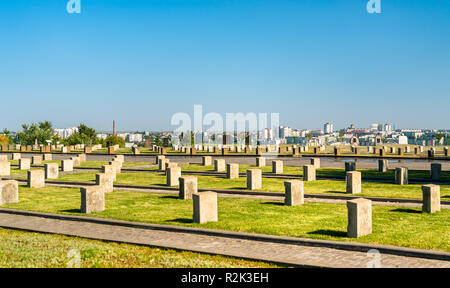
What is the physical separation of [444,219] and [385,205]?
9.38ft

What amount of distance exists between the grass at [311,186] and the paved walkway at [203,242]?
883 centimetres

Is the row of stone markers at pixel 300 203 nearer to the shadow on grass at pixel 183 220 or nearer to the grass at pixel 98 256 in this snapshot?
the shadow on grass at pixel 183 220

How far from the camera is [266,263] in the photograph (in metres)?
8.66

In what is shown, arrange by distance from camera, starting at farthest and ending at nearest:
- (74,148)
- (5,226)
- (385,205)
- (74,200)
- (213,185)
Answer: (74,148)
(213,185)
(74,200)
(385,205)
(5,226)

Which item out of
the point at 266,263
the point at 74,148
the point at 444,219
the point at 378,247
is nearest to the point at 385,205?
the point at 444,219

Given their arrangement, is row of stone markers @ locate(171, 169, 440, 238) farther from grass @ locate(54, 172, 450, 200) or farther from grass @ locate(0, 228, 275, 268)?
grass @ locate(54, 172, 450, 200)

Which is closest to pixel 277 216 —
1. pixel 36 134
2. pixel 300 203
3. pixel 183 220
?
pixel 300 203

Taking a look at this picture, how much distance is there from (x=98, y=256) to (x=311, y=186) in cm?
1412

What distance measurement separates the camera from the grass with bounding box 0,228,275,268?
27.5ft

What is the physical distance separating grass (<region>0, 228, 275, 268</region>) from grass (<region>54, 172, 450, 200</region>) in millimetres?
10715

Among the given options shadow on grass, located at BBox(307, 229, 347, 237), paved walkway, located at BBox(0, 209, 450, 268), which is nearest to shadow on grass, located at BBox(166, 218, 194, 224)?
paved walkway, located at BBox(0, 209, 450, 268)

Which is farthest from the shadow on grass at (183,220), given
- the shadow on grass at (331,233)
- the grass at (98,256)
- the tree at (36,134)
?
the tree at (36,134)

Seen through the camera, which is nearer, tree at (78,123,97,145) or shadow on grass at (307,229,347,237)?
shadow on grass at (307,229,347,237)
